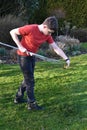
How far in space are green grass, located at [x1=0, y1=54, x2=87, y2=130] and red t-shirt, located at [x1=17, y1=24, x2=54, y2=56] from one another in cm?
103

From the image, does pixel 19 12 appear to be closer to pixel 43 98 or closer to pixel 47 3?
pixel 47 3

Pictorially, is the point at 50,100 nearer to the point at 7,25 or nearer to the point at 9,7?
the point at 7,25

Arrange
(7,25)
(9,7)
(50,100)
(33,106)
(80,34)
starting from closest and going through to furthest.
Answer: (33,106) → (50,100) → (7,25) → (9,7) → (80,34)

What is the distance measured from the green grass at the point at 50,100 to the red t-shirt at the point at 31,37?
103 cm

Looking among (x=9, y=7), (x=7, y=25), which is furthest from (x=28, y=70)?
(x=9, y=7)

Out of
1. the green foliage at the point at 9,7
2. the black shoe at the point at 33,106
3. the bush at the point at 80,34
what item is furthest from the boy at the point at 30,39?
the bush at the point at 80,34

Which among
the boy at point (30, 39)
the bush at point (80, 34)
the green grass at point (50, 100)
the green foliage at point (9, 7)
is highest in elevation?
the green foliage at point (9, 7)

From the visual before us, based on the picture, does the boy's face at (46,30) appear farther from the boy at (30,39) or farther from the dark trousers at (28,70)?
the dark trousers at (28,70)

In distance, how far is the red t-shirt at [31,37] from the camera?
6078 millimetres

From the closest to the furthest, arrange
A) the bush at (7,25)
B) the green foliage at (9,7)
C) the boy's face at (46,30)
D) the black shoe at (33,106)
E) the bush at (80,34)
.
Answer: the boy's face at (46,30), the black shoe at (33,106), the bush at (7,25), the green foliage at (9,7), the bush at (80,34)

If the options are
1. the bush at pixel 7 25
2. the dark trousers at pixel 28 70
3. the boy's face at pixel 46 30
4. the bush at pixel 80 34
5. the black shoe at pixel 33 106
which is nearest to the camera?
the boy's face at pixel 46 30

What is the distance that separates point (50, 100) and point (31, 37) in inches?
55.4

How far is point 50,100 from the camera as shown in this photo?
700 centimetres

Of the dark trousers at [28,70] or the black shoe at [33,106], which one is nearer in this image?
the dark trousers at [28,70]
